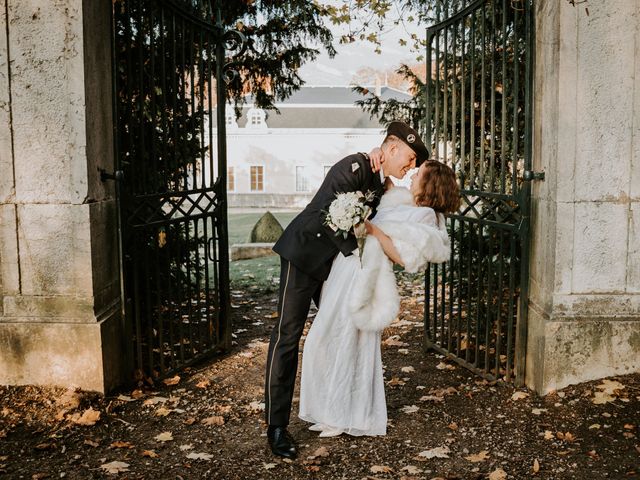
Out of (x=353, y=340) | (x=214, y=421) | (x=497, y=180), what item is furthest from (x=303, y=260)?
(x=497, y=180)

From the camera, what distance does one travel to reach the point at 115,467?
4.00 meters

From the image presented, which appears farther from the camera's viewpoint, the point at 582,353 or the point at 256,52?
the point at 256,52

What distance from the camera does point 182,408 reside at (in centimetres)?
505

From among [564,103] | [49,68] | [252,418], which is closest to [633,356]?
[564,103]

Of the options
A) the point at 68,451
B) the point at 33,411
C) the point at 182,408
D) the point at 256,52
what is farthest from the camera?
the point at 256,52

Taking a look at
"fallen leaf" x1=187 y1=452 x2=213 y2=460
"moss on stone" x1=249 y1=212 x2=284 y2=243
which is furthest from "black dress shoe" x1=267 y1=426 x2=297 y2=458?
"moss on stone" x1=249 y1=212 x2=284 y2=243

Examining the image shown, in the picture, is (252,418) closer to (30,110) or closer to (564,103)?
(30,110)

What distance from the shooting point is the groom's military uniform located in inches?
165

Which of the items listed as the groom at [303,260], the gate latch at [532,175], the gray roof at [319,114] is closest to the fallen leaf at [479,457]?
the groom at [303,260]

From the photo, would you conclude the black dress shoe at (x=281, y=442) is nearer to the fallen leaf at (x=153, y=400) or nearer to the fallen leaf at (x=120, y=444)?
the fallen leaf at (x=120, y=444)

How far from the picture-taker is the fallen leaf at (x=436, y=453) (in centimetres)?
421

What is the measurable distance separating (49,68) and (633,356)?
462 cm

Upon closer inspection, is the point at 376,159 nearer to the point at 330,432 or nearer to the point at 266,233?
the point at 330,432

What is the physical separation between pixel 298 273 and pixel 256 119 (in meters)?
41.9
